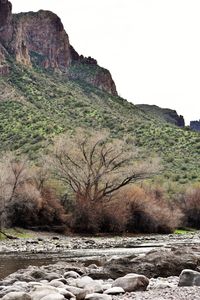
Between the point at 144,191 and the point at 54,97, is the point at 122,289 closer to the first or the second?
the point at 144,191

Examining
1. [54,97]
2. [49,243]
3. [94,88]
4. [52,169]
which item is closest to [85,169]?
[52,169]

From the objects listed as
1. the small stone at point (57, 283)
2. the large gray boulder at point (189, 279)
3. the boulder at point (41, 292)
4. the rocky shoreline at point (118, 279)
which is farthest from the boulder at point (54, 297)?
the large gray boulder at point (189, 279)

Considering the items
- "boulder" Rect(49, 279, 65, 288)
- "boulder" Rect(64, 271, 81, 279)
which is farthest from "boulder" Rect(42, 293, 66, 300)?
"boulder" Rect(64, 271, 81, 279)

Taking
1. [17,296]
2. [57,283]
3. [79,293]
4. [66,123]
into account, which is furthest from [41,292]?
[66,123]

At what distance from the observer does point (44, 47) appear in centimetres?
16475

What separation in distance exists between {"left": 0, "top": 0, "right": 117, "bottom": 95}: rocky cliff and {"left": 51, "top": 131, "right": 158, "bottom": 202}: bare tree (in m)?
40.4

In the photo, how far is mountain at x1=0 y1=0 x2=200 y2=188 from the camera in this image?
77750 mm

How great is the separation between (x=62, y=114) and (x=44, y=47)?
80.0 metres

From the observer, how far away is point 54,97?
95.8m

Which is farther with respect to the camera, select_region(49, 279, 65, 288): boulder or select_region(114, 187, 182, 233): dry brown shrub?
select_region(114, 187, 182, 233): dry brown shrub

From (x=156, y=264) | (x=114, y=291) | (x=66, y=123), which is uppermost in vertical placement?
(x=66, y=123)

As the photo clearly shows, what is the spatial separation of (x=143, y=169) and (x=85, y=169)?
18.7ft

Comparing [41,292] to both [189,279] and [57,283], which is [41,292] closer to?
[57,283]

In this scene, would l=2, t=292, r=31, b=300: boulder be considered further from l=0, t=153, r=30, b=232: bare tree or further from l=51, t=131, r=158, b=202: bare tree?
l=51, t=131, r=158, b=202: bare tree
